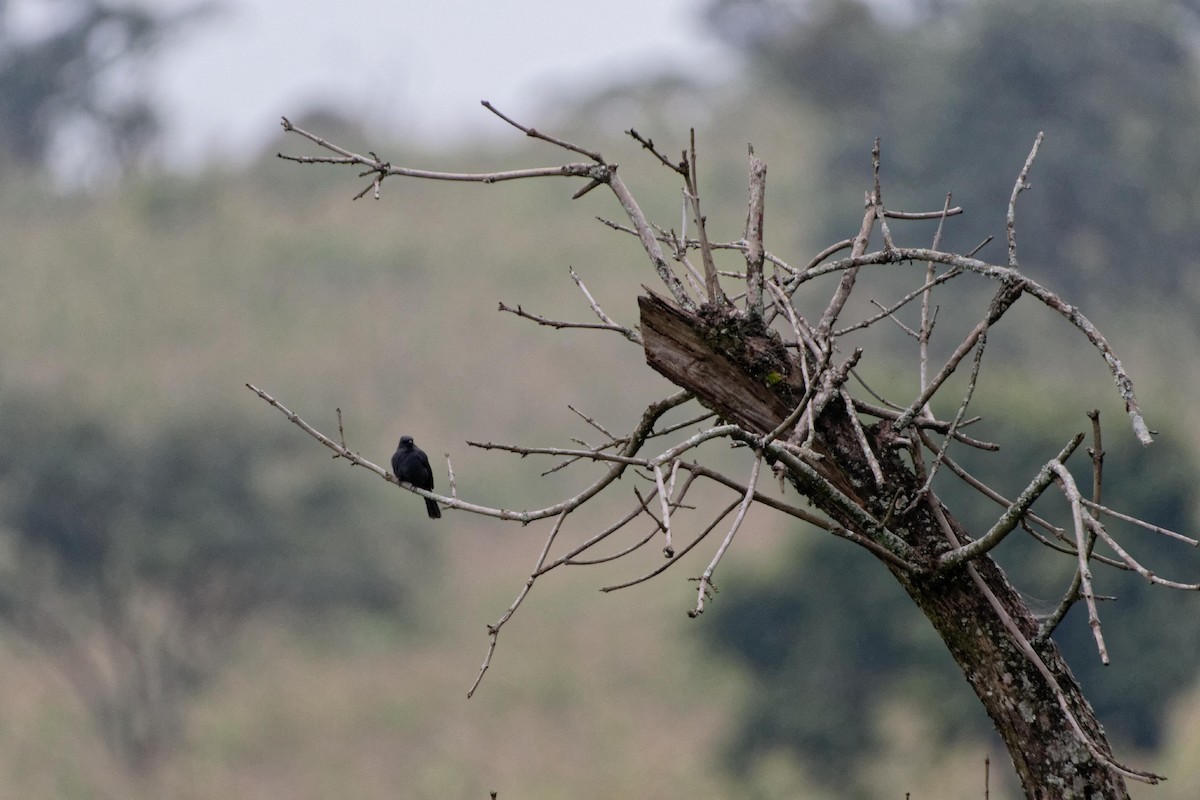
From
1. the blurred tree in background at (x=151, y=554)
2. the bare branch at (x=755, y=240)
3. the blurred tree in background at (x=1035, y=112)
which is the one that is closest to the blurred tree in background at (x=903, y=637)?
the blurred tree in background at (x=151, y=554)

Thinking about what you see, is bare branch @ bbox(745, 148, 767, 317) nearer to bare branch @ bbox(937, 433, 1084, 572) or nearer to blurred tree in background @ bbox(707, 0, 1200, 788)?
bare branch @ bbox(937, 433, 1084, 572)

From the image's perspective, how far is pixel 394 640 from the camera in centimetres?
2503

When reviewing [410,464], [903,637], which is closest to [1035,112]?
[903,637]

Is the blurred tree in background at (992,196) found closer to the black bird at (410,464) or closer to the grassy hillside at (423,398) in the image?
the grassy hillside at (423,398)

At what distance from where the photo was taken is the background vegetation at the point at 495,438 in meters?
21.2

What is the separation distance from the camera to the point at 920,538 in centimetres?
300

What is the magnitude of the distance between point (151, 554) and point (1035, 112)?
21802 mm

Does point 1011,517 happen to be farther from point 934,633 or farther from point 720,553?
point 934,633

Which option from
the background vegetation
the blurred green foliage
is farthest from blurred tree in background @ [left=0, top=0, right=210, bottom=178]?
the blurred green foliage

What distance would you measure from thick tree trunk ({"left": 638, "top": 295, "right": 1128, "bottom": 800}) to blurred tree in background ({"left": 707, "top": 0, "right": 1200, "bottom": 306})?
27.0m

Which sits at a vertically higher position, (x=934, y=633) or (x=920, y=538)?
(x=934, y=633)

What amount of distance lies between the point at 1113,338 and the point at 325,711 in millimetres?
17814

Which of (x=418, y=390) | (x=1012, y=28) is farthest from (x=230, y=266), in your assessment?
(x=1012, y=28)

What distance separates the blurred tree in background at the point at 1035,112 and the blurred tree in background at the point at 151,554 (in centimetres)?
1393
